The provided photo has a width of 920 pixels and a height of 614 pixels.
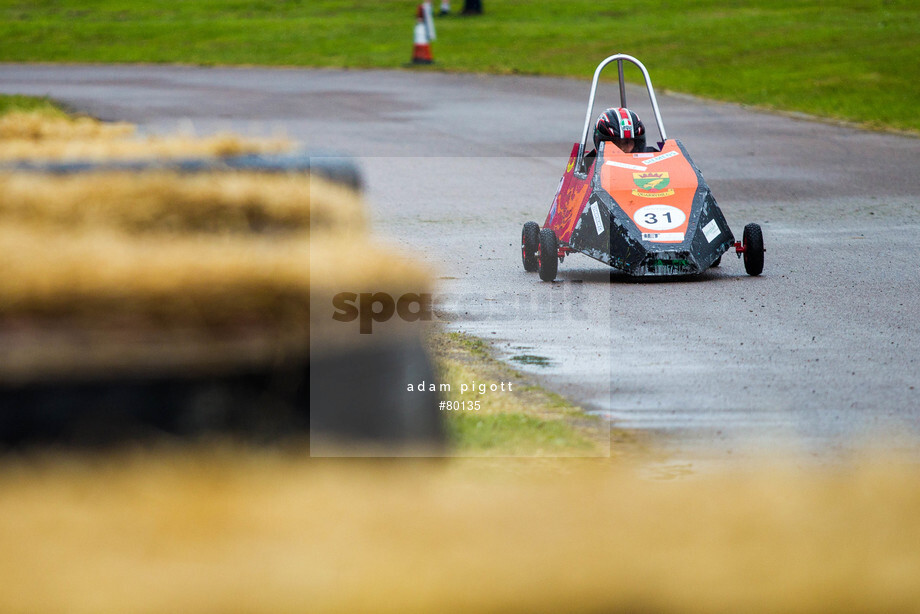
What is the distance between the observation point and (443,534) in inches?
131

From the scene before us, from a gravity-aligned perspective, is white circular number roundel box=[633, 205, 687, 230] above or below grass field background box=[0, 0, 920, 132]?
above

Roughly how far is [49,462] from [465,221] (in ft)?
24.9

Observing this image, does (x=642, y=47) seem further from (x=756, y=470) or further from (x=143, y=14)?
(x=756, y=470)

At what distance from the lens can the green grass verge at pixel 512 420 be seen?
4387 mm

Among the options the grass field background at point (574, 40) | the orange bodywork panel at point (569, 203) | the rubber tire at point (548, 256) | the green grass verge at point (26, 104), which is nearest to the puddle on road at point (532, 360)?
the rubber tire at point (548, 256)

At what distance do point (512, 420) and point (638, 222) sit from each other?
3308 millimetres

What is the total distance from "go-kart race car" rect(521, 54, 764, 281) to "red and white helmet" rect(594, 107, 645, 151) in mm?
175

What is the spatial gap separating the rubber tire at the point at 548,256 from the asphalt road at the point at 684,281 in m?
0.07

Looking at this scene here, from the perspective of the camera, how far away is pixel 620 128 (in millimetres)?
8547

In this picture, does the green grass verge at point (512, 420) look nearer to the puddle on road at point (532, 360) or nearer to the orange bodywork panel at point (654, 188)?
the puddle on road at point (532, 360)

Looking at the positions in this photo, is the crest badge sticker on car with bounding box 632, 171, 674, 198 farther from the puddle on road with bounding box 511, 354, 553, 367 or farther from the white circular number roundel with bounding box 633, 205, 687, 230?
the puddle on road with bounding box 511, 354, 553, 367

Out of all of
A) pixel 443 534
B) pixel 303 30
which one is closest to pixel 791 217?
pixel 443 534

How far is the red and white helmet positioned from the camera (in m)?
8.54

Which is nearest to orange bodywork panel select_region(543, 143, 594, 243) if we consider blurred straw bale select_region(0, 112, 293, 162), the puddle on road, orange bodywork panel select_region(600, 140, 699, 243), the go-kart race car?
the go-kart race car
